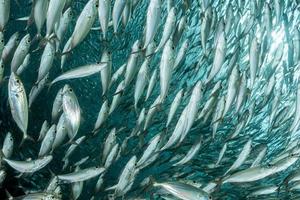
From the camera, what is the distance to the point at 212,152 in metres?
10.5

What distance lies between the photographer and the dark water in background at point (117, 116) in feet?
25.5

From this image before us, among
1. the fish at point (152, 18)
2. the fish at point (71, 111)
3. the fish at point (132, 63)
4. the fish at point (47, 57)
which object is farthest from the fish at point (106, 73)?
the fish at point (152, 18)

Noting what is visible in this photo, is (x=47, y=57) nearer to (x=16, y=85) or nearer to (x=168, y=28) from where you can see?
(x=16, y=85)

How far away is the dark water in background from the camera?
7.76 metres

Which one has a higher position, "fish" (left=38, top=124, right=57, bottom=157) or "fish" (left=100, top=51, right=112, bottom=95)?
"fish" (left=100, top=51, right=112, bottom=95)

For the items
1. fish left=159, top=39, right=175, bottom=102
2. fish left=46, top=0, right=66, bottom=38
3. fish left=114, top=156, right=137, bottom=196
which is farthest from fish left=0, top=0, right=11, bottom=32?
fish left=114, top=156, right=137, bottom=196

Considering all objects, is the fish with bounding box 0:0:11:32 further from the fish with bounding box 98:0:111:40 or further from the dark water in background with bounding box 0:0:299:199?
the dark water in background with bounding box 0:0:299:199

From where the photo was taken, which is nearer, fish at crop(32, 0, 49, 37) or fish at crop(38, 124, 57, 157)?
fish at crop(32, 0, 49, 37)

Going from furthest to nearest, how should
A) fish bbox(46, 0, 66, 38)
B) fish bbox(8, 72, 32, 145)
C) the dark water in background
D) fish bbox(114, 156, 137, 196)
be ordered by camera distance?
the dark water in background
fish bbox(114, 156, 137, 196)
fish bbox(8, 72, 32, 145)
fish bbox(46, 0, 66, 38)

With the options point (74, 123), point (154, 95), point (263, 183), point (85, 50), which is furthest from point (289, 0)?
point (263, 183)

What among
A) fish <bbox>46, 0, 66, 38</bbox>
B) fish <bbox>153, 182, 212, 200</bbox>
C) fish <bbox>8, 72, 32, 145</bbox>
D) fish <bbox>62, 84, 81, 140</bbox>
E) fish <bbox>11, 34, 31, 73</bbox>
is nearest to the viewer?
fish <bbox>46, 0, 66, 38</bbox>

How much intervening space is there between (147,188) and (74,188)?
1578 millimetres

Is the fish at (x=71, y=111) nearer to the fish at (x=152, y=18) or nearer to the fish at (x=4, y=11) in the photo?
the fish at (x=4, y=11)

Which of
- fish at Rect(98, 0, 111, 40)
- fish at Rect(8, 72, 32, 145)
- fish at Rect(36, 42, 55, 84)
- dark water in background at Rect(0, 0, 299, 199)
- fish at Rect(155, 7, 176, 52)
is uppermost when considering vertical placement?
fish at Rect(98, 0, 111, 40)
